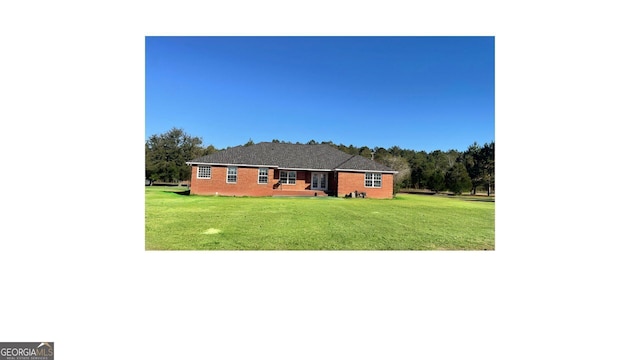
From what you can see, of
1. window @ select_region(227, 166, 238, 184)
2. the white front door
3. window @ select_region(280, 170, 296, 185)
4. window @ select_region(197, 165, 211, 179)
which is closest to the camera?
window @ select_region(197, 165, 211, 179)

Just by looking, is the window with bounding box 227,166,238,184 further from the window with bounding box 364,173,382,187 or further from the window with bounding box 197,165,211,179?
the window with bounding box 364,173,382,187

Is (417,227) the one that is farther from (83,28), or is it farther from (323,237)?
(83,28)

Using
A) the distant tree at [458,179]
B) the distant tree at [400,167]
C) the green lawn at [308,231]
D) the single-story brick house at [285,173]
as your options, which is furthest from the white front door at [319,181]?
the distant tree at [458,179]

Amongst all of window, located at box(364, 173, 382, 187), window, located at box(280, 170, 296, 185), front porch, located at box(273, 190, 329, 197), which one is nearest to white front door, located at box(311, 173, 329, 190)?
front porch, located at box(273, 190, 329, 197)

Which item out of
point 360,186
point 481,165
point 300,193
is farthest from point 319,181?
point 481,165

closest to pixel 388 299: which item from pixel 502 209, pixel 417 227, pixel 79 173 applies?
pixel 502 209

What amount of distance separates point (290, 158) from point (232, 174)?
4031mm

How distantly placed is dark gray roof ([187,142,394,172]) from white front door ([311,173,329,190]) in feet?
2.06

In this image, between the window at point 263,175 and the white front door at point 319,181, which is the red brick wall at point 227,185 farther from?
the white front door at point 319,181

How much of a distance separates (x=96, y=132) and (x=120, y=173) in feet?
2.79

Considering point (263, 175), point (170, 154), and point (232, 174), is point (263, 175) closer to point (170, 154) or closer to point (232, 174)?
point (232, 174)

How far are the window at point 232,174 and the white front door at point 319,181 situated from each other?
16.2 feet

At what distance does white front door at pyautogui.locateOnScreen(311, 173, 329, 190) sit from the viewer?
18.6 m

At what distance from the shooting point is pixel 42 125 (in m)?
4.85
